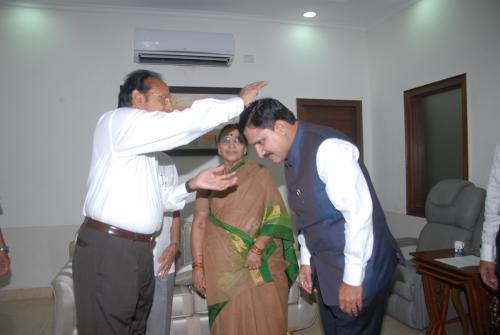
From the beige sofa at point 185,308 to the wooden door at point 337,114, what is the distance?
2.24m

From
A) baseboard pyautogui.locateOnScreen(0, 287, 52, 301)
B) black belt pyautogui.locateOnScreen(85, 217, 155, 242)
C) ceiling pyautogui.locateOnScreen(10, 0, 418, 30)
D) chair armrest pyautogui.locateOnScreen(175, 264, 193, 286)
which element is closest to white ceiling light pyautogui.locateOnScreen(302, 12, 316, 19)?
ceiling pyautogui.locateOnScreen(10, 0, 418, 30)

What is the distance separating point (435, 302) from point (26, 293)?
11.8ft

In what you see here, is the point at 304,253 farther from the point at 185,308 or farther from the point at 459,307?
the point at 459,307

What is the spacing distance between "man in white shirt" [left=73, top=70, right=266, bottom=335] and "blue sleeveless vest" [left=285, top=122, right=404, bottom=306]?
291 millimetres

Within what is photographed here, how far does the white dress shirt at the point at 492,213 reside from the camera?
5.48 feet

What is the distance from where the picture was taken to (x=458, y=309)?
7.97 ft

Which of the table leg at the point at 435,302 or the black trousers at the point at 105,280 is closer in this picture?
the black trousers at the point at 105,280

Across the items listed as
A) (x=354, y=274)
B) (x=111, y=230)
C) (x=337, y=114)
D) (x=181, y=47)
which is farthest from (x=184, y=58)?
(x=354, y=274)

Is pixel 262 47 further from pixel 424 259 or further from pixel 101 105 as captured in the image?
pixel 424 259

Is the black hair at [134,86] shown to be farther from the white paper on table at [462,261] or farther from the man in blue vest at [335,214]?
the white paper on table at [462,261]

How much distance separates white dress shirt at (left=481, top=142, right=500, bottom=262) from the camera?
1670mm

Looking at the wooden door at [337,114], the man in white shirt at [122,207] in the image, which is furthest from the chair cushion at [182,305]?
the wooden door at [337,114]

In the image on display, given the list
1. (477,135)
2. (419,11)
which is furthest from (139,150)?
(419,11)

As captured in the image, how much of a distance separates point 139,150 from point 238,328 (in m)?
1.08
